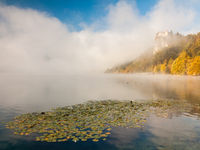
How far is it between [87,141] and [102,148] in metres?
2.10

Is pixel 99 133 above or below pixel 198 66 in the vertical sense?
below

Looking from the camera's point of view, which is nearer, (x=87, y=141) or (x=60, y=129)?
(x=87, y=141)

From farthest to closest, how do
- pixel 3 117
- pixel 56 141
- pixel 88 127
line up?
pixel 3 117
pixel 88 127
pixel 56 141

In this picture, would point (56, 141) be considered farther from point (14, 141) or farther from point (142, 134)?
point (142, 134)

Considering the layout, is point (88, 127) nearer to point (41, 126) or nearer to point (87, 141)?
point (87, 141)

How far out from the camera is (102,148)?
1429 cm

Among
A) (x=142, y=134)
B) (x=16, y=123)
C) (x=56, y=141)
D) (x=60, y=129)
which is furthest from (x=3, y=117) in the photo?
(x=142, y=134)

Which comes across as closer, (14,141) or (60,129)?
(14,141)

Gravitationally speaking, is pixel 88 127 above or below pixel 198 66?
below

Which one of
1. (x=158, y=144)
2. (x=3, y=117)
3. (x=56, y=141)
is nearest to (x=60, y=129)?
(x=56, y=141)

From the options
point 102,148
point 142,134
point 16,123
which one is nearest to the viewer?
point 102,148

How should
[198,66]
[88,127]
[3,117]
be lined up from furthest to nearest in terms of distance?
[198,66] < [3,117] < [88,127]

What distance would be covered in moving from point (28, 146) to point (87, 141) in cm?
612

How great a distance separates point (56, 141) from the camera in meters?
15.5
